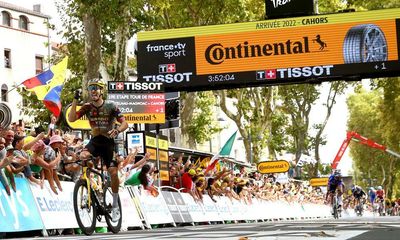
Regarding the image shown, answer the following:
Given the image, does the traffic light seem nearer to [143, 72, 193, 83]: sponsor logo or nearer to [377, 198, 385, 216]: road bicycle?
[143, 72, 193, 83]: sponsor logo

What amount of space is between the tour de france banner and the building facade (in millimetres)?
40801

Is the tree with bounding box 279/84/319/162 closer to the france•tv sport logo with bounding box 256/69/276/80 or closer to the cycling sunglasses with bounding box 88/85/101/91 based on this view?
the france•tv sport logo with bounding box 256/69/276/80

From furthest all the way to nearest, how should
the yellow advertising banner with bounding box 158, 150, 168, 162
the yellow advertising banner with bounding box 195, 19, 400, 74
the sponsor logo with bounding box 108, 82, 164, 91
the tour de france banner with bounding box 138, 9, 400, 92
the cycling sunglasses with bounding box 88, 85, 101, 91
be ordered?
the yellow advertising banner with bounding box 195, 19, 400, 74 → the tour de france banner with bounding box 138, 9, 400, 92 → the yellow advertising banner with bounding box 158, 150, 168, 162 → the sponsor logo with bounding box 108, 82, 164, 91 → the cycling sunglasses with bounding box 88, 85, 101, 91

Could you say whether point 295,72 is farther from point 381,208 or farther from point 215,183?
point 381,208

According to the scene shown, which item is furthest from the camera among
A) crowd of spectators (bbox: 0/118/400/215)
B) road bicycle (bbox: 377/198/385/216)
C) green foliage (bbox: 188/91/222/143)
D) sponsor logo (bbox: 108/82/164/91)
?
road bicycle (bbox: 377/198/385/216)

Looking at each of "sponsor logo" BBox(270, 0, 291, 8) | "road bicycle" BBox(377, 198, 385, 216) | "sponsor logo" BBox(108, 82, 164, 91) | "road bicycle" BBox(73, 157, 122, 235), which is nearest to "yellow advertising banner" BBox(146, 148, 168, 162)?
"sponsor logo" BBox(108, 82, 164, 91)

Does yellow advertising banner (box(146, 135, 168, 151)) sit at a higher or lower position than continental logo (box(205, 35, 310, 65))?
lower

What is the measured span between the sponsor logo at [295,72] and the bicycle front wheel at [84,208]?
1653 centimetres

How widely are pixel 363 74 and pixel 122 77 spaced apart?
367 inches

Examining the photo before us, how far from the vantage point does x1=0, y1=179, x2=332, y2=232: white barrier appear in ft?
52.9

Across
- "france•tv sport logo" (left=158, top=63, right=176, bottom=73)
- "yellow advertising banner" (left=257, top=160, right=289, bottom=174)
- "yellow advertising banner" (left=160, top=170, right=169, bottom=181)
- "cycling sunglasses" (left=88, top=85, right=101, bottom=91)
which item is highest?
"france•tv sport logo" (left=158, top=63, right=176, bottom=73)

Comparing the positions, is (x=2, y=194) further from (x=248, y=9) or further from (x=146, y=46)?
(x=248, y=9)

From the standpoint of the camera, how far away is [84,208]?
1324 cm

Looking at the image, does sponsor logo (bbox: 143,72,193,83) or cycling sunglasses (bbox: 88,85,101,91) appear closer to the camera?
cycling sunglasses (bbox: 88,85,101,91)
